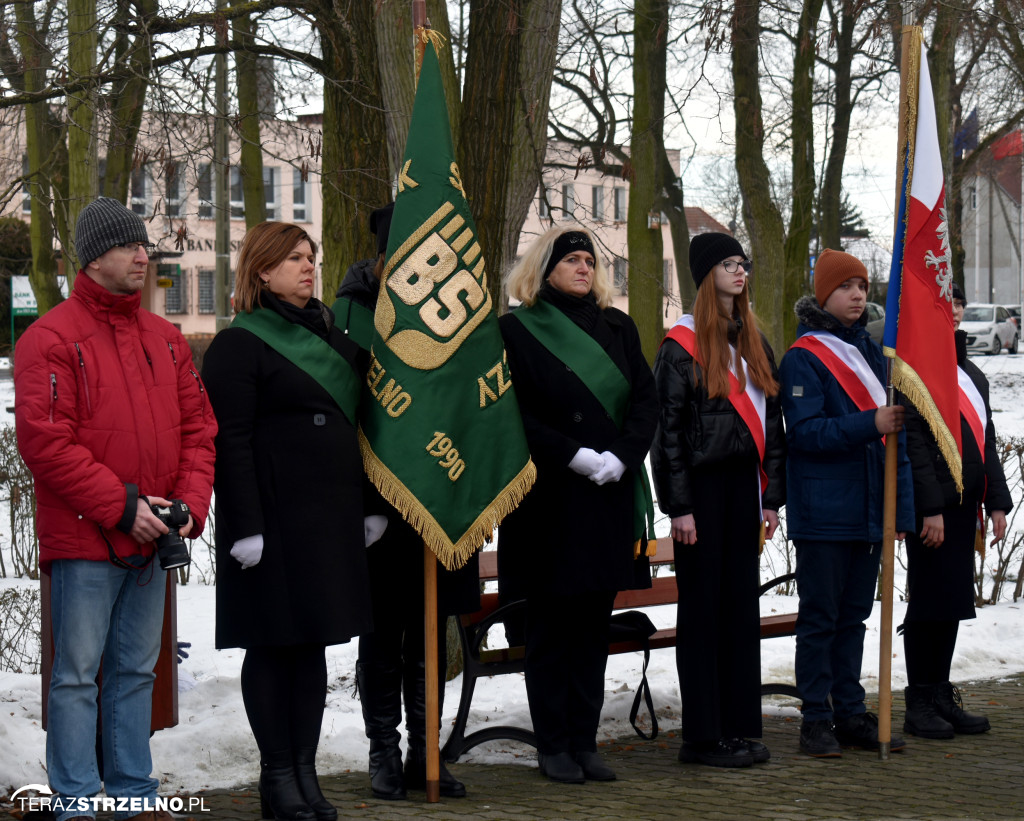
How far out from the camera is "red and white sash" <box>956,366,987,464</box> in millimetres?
6031

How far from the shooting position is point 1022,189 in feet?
179

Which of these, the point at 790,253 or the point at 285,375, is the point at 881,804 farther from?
the point at 790,253

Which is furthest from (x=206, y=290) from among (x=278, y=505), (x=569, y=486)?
(x=278, y=505)

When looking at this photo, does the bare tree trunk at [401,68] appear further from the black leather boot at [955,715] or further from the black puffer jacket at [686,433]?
the black leather boot at [955,715]

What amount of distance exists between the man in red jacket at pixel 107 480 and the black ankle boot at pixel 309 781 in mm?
455

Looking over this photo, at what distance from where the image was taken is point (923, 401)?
5496 mm

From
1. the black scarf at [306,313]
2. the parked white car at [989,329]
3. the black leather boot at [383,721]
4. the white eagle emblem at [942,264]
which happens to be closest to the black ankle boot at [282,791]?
the black leather boot at [383,721]

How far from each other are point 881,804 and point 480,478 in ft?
6.15

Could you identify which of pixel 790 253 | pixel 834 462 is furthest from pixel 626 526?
pixel 790 253

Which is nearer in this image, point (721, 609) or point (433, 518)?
point (433, 518)

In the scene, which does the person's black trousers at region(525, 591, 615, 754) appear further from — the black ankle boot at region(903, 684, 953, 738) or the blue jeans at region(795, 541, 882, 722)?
the black ankle boot at region(903, 684, 953, 738)

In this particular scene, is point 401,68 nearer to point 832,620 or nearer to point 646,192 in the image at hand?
point 832,620

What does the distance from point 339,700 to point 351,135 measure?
2891 mm

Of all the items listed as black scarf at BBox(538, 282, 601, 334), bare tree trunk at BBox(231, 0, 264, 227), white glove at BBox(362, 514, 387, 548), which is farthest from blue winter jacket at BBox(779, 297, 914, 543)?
bare tree trunk at BBox(231, 0, 264, 227)
